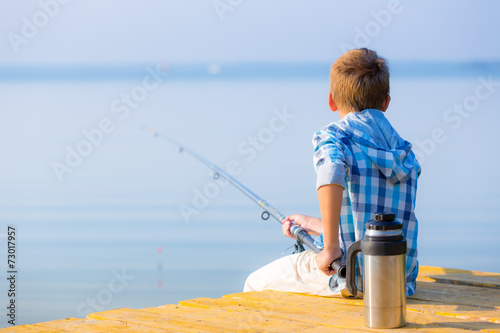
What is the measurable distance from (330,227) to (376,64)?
683 millimetres

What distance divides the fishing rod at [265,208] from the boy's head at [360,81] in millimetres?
558

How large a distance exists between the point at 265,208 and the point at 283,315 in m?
1.30

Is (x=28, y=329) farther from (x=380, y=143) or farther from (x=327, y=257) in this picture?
(x=380, y=143)

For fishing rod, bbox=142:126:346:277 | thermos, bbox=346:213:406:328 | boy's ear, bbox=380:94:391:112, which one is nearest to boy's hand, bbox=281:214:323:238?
fishing rod, bbox=142:126:346:277

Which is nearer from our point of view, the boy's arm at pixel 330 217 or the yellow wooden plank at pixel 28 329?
the yellow wooden plank at pixel 28 329

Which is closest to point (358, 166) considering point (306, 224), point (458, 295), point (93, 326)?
point (306, 224)

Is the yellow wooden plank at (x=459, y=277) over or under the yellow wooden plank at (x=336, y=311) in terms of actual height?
over

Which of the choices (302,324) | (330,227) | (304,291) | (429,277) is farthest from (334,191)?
(429,277)

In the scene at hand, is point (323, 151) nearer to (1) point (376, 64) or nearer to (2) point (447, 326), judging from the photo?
(1) point (376, 64)

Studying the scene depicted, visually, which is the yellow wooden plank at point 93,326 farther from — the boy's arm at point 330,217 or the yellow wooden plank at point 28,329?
the boy's arm at point 330,217

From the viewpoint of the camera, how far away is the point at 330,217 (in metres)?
2.30

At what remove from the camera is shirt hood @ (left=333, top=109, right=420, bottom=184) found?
245 cm

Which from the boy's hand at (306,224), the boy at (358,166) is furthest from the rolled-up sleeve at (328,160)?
the boy's hand at (306,224)

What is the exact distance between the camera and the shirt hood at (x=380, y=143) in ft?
8.05
